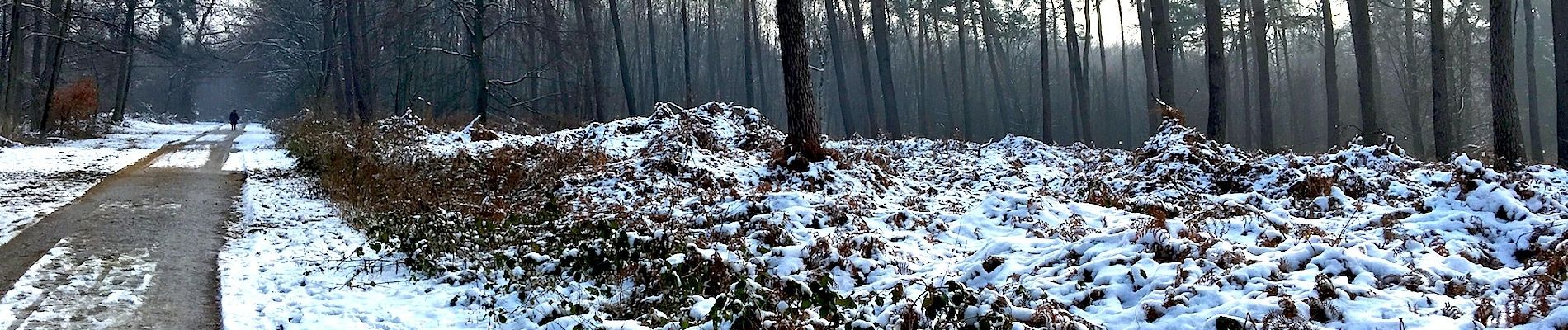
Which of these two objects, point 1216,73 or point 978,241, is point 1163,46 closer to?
point 1216,73

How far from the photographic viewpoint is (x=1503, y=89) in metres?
11.8

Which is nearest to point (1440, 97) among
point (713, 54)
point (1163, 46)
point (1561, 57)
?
point (1561, 57)

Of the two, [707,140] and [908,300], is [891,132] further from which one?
[908,300]

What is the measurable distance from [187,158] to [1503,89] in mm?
22352

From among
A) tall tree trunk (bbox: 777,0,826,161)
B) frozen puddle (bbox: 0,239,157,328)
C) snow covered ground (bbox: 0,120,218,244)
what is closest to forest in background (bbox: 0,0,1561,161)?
snow covered ground (bbox: 0,120,218,244)

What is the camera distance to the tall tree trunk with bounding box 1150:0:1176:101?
19.0 m

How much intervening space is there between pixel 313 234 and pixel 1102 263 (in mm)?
7321

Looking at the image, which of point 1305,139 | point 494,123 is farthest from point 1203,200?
point 1305,139

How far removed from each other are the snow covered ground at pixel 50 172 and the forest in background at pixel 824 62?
9.00ft

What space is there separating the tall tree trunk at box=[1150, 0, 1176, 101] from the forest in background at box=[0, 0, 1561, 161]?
6 cm

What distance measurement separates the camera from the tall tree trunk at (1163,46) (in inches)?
750

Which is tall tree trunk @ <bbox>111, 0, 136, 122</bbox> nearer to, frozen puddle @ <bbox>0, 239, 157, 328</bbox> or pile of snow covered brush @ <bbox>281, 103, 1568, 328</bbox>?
pile of snow covered brush @ <bbox>281, 103, 1568, 328</bbox>

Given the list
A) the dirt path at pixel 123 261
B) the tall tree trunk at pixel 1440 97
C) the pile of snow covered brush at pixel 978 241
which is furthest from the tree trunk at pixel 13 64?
the tall tree trunk at pixel 1440 97

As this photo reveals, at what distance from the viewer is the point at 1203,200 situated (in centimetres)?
917
